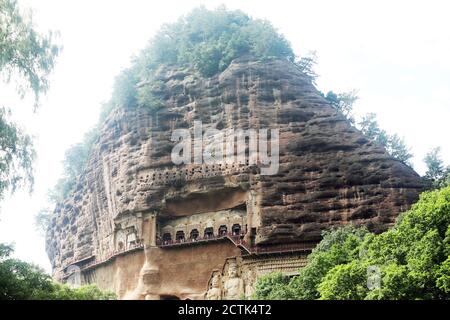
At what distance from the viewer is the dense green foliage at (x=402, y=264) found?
15906 mm

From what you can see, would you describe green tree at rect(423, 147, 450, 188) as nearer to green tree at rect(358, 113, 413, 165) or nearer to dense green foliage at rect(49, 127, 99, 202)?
green tree at rect(358, 113, 413, 165)

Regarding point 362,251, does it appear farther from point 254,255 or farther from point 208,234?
point 208,234

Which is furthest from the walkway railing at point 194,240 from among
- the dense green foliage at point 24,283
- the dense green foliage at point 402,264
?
the dense green foliage at point 24,283

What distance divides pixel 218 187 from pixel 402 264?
49.2ft

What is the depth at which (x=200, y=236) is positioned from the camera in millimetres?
31953

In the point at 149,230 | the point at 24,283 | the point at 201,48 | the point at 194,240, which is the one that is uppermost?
the point at 201,48

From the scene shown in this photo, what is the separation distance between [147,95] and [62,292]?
17.4m

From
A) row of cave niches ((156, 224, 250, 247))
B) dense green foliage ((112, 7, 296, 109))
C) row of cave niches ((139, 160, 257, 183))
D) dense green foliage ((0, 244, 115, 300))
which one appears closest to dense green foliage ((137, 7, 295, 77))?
dense green foliage ((112, 7, 296, 109))

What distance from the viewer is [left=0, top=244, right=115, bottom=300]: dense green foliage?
1630cm

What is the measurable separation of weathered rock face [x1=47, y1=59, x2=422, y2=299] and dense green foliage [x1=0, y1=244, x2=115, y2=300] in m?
11.3

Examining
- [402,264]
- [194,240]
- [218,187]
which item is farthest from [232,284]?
[402,264]

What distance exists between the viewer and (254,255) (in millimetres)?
28516

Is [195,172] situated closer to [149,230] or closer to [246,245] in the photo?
[149,230]
